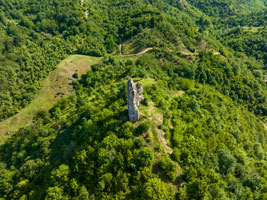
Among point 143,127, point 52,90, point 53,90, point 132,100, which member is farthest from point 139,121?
point 52,90

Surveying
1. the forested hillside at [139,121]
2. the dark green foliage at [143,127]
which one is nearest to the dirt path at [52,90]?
the forested hillside at [139,121]

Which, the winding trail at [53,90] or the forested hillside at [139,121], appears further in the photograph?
the winding trail at [53,90]

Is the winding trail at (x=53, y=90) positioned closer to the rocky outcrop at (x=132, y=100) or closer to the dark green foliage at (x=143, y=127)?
the rocky outcrop at (x=132, y=100)

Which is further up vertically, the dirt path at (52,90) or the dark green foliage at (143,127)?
the dark green foliage at (143,127)

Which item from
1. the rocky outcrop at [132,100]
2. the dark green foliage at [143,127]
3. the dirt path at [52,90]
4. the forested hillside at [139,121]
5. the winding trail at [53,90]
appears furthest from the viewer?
the dirt path at [52,90]

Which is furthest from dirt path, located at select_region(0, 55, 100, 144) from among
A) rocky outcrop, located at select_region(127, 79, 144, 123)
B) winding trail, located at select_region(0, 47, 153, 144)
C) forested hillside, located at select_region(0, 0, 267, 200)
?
rocky outcrop, located at select_region(127, 79, 144, 123)

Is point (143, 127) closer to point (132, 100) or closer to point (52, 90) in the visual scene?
point (132, 100)

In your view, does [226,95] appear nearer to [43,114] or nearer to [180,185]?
[180,185]

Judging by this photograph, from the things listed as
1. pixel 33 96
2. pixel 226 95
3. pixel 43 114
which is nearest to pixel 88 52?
pixel 33 96
